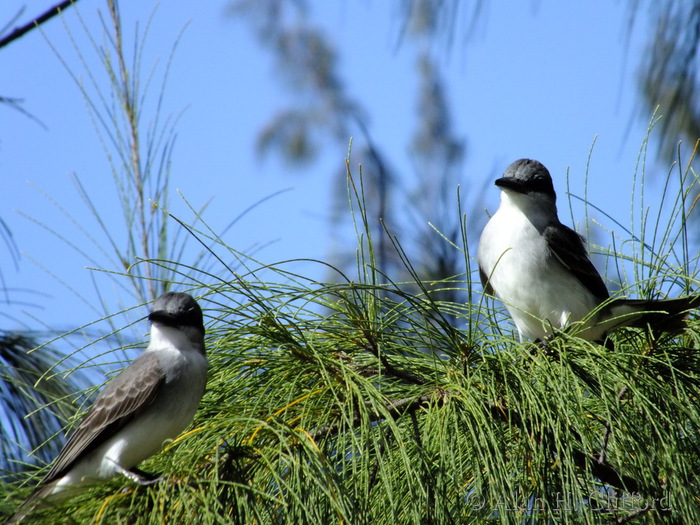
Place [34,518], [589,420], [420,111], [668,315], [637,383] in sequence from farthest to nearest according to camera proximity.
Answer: [420,111] → [589,420] → [668,315] → [637,383] → [34,518]

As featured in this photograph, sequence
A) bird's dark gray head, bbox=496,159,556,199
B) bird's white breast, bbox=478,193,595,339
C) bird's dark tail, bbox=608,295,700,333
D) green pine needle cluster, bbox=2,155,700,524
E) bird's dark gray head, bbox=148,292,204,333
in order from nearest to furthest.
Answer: green pine needle cluster, bbox=2,155,700,524
bird's dark tail, bbox=608,295,700,333
bird's dark gray head, bbox=148,292,204,333
bird's white breast, bbox=478,193,595,339
bird's dark gray head, bbox=496,159,556,199

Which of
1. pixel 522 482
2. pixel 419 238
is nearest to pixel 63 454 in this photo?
pixel 522 482

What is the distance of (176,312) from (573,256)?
1.35 metres

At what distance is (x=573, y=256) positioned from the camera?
2758mm

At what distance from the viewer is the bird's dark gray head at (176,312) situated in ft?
7.18

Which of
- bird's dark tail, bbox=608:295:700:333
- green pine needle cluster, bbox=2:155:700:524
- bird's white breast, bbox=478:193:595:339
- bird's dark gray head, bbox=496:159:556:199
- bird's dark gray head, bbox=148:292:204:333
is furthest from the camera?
bird's dark gray head, bbox=496:159:556:199

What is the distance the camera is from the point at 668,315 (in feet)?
6.64

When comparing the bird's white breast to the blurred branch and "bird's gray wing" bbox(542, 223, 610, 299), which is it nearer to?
"bird's gray wing" bbox(542, 223, 610, 299)

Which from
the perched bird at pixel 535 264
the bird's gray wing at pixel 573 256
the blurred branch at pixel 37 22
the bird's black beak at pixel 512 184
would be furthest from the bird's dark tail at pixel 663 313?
the blurred branch at pixel 37 22

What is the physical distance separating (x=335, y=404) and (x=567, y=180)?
3.00 ft

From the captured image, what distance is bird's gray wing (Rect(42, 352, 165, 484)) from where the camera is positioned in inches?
80.1

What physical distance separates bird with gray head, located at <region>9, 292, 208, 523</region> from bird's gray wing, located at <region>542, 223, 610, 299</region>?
1.27m

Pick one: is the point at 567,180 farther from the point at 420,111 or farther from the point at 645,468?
the point at 420,111

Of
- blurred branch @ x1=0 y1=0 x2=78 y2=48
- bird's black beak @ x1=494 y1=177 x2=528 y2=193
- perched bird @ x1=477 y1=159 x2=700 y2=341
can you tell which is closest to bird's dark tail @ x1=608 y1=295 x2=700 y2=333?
perched bird @ x1=477 y1=159 x2=700 y2=341
